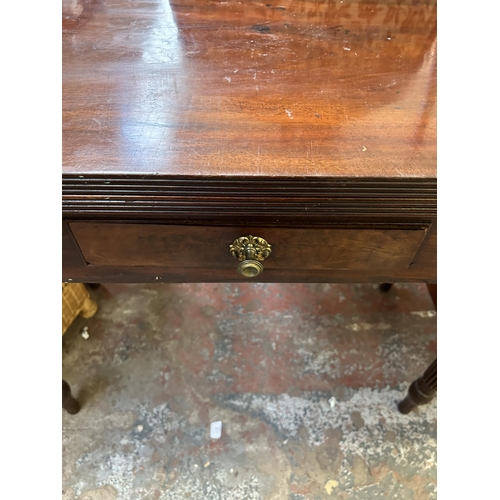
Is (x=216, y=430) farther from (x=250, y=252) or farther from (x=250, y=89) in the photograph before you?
(x=250, y=89)

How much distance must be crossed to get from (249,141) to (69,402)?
29.7 inches

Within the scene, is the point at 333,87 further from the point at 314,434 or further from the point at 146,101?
the point at 314,434

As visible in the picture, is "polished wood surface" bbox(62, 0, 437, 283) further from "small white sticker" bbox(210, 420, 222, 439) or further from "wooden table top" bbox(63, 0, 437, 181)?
"small white sticker" bbox(210, 420, 222, 439)

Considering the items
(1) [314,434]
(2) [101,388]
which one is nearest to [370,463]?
(1) [314,434]

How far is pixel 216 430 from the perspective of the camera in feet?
3.16

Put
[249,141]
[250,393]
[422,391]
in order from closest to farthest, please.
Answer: [249,141], [422,391], [250,393]

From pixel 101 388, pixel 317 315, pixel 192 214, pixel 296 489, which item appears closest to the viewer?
pixel 192 214

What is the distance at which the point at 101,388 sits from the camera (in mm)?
1021

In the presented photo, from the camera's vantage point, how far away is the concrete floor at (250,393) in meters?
0.90

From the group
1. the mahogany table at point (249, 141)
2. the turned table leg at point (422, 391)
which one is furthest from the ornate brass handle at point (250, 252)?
the turned table leg at point (422, 391)

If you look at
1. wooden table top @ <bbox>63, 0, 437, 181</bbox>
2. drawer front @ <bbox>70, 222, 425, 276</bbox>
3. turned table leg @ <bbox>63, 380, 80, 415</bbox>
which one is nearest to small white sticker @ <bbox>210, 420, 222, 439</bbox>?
turned table leg @ <bbox>63, 380, 80, 415</bbox>

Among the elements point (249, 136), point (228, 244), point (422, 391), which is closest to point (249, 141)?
point (249, 136)

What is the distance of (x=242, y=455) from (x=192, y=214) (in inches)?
25.8

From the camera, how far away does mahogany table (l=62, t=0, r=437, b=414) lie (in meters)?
0.47
